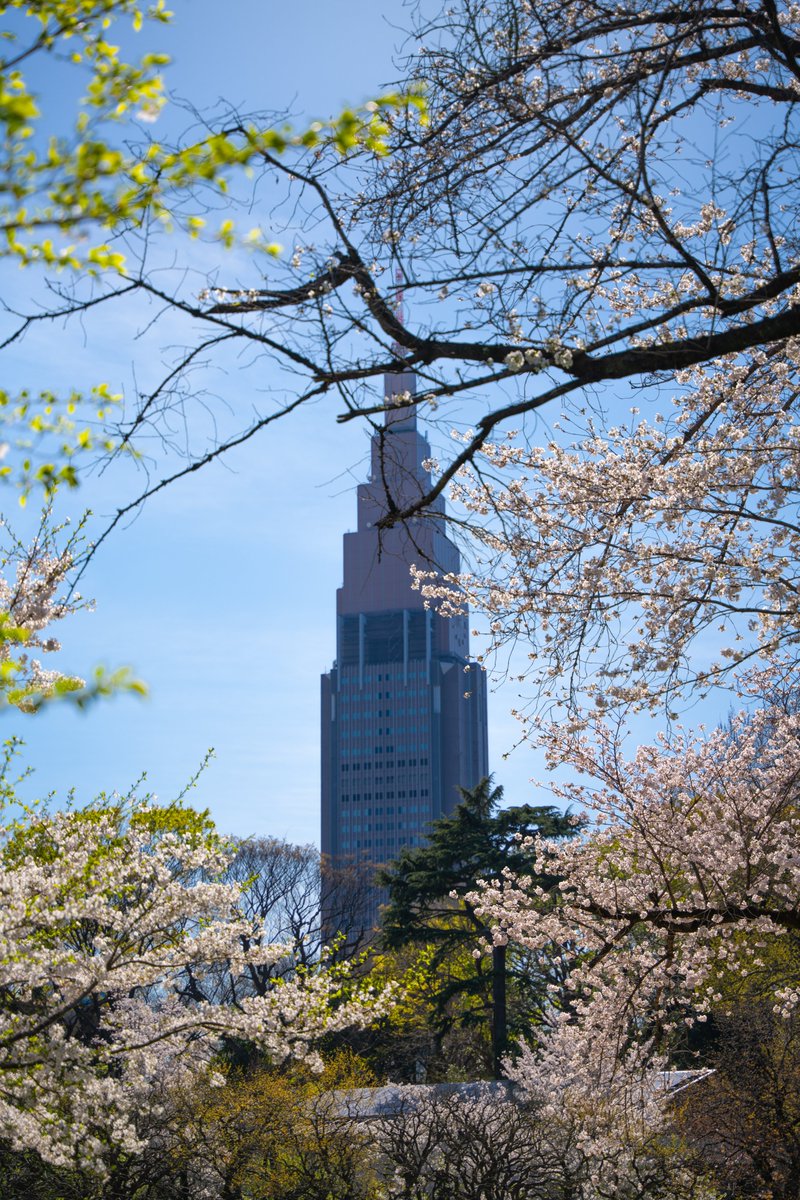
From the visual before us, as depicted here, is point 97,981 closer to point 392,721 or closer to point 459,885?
point 459,885

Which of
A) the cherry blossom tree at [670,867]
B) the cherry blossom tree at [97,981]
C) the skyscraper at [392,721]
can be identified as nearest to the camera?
the cherry blossom tree at [670,867]

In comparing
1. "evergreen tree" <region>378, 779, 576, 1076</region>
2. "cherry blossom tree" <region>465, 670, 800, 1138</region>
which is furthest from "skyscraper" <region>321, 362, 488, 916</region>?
"cherry blossom tree" <region>465, 670, 800, 1138</region>

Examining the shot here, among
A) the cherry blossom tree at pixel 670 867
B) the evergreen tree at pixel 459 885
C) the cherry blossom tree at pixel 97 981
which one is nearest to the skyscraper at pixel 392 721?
the evergreen tree at pixel 459 885

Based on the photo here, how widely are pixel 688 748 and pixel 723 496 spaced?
388 cm

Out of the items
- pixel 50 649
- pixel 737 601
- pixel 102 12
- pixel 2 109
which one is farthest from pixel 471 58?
pixel 50 649

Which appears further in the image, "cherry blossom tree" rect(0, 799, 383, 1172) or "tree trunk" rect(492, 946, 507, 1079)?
"tree trunk" rect(492, 946, 507, 1079)

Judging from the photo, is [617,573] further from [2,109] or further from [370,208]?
[2,109]

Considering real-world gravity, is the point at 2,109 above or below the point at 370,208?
below

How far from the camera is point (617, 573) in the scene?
23.6ft

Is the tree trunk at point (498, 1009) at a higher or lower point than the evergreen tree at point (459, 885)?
lower

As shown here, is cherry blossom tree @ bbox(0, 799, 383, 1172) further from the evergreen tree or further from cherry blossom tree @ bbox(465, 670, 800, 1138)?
the evergreen tree

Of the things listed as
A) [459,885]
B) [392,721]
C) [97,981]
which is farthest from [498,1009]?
[392,721]

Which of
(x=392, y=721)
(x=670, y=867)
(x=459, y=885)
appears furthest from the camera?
(x=392, y=721)

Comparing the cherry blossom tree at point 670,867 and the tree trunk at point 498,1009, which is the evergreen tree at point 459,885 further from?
the cherry blossom tree at point 670,867
